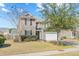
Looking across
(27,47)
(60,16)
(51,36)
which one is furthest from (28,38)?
(60,16)

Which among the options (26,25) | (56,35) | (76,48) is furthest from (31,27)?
(76,48)

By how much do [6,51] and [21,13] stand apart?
65 cm

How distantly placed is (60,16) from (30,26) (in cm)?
51

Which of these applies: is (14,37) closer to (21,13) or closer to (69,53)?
(21,13)

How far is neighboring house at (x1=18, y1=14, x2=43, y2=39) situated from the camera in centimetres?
552

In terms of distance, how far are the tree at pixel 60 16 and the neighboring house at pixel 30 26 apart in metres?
0.15

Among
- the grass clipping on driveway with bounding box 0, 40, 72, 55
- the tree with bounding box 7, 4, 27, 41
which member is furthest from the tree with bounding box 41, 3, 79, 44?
the tree with bounding box 7, 4, 27, 41

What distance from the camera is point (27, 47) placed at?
18.1 feet

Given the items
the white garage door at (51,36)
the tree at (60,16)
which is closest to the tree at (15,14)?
the tree at (60,16)

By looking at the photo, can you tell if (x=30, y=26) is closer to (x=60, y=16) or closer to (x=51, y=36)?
(x=51, y=36)

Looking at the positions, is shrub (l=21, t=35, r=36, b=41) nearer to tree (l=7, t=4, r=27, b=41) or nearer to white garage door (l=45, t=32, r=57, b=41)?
tree (l=7, t=4, r=27, b=41)

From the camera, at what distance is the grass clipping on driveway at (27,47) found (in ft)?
18.0

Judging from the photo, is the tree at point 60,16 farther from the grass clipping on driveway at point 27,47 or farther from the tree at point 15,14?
the tree at point 15,14

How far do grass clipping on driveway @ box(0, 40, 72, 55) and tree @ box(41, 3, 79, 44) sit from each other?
23 cm
